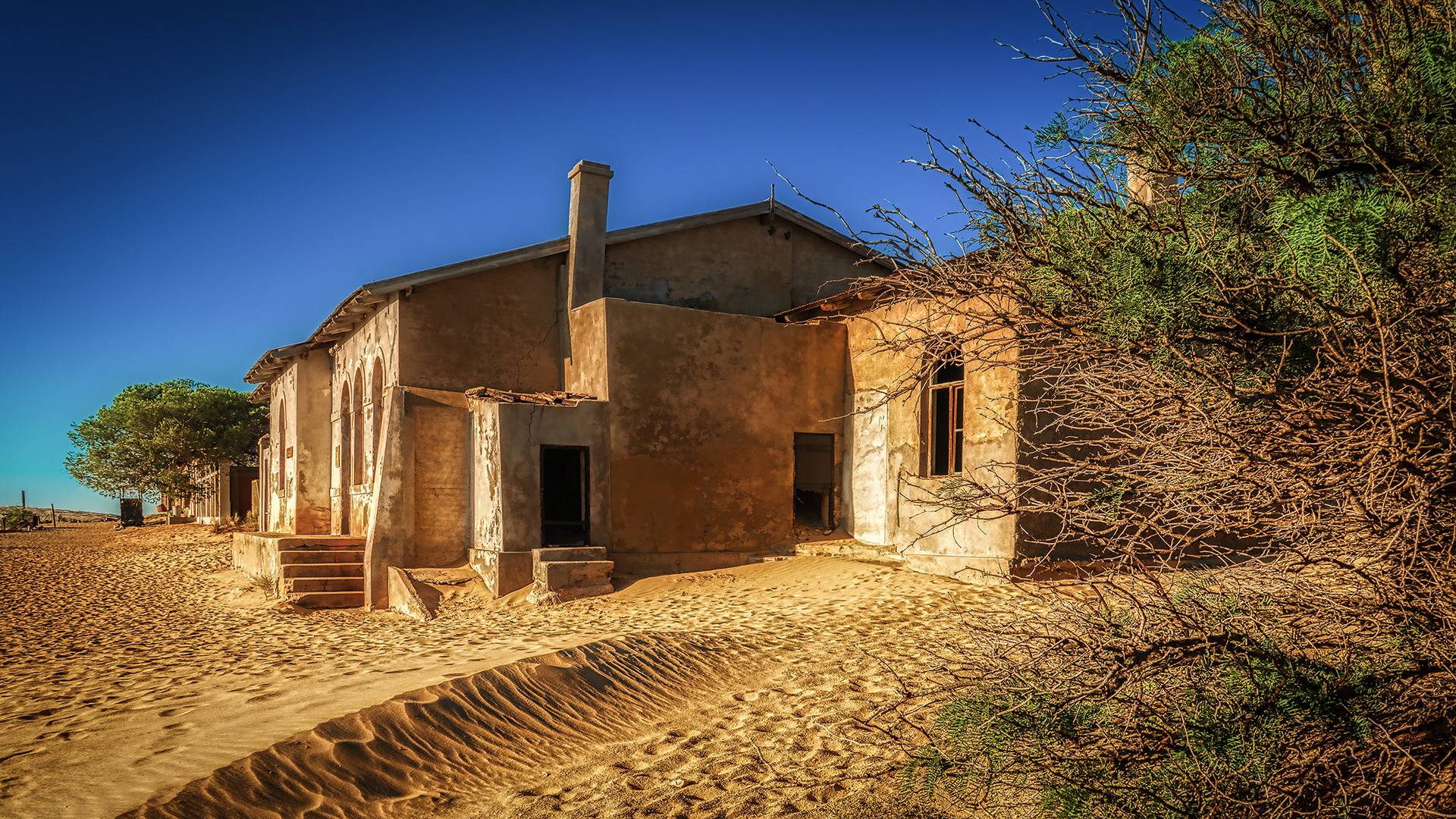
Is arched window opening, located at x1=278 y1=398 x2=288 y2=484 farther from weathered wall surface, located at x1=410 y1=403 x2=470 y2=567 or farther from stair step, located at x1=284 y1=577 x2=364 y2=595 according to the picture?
weathered wall surface, located at x1=410 y1=403 x2=470 y2=567

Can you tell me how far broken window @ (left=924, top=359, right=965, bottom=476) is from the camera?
476 inches

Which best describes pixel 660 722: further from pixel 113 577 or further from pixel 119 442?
pixel 119 442

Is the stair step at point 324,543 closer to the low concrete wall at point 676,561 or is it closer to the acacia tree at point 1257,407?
the low concrete wall at point 676,561

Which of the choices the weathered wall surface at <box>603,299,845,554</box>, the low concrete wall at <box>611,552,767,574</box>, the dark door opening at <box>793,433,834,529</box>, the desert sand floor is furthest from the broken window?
the low concrete wall at <box>611,552,767,574</box>

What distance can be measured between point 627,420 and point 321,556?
18.7ft

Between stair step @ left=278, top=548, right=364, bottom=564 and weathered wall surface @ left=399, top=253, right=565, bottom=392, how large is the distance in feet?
9.82

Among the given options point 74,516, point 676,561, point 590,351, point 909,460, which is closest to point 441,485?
point 590,351

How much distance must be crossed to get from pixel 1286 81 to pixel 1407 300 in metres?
0.97

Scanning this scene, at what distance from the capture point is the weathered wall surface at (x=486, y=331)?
14.9 metres

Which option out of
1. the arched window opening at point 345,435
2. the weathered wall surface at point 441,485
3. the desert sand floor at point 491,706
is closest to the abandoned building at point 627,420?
the weathered wall surface at point 441,485

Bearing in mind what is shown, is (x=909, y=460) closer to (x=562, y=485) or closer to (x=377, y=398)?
(x=562, y=485)

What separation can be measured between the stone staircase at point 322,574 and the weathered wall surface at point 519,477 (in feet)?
7.14

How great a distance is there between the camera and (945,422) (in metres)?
12.9

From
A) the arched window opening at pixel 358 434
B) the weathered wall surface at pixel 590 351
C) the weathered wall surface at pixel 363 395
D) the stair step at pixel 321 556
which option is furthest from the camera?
the arched window opening at pixel 358 434
